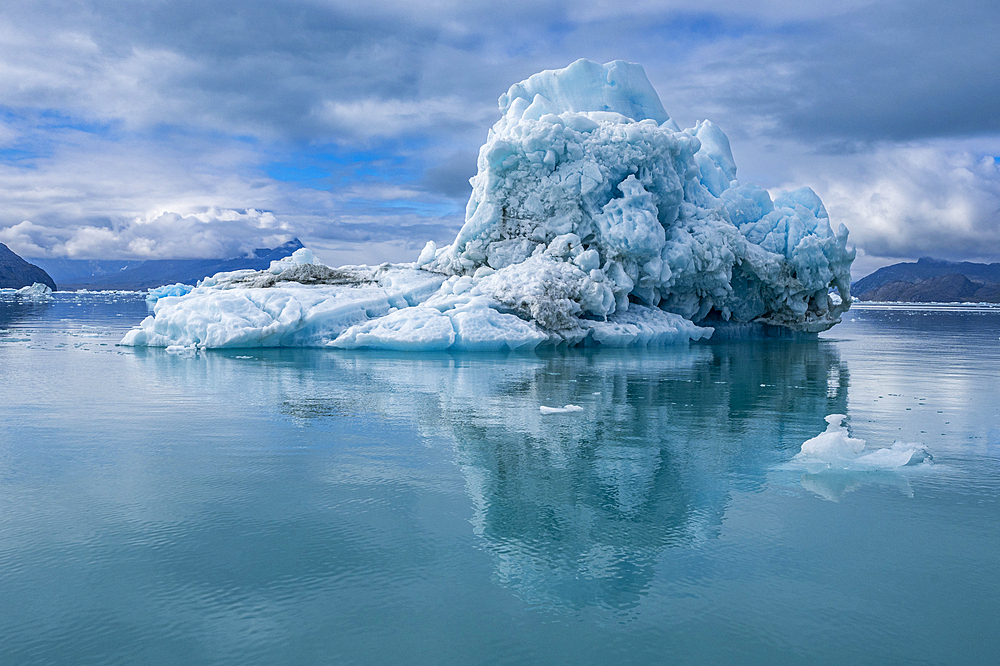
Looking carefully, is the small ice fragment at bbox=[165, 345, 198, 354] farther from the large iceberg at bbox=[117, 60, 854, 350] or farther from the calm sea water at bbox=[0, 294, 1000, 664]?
the calm sea water at bbox=[0, 294, 1000, 664]

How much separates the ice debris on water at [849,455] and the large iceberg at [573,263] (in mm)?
11987

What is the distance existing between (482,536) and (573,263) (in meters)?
16.9

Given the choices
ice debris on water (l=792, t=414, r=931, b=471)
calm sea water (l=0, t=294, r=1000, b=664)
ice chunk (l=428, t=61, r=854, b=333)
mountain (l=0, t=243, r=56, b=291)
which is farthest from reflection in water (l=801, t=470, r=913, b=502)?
mountain (l=0, t=243, r=56, b=291)

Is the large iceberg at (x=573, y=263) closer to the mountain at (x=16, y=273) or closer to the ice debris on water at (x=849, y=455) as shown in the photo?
the ice debris on water at (x=849, y=455)

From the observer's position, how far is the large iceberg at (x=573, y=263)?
19.0 m

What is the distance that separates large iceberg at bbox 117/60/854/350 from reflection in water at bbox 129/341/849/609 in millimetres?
1737

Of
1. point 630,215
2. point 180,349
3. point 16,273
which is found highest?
point 16,273

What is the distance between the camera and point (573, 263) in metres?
21.2

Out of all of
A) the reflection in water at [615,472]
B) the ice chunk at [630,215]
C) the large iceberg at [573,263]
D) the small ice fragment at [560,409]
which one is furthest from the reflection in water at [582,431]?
the ice chunk at [630,215]

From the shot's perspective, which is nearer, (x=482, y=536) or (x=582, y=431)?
(x=482, y=536)

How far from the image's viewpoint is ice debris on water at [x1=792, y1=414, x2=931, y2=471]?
6.64 metres

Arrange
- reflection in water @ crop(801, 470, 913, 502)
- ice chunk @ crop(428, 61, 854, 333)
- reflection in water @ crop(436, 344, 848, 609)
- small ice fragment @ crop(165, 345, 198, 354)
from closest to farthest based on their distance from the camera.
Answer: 1. reflection in water @ crop(436, 344, 848, 609)
2. reflection in water @ crop(801, 470, 913, 502)
3. small ice fragment @ crop(165, 345, 198, 354)
4. ice chunk @ crop(428, 61, 854, 333)

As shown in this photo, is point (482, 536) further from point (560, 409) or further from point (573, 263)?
point (573, 263)

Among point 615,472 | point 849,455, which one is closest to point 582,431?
point 615,472
